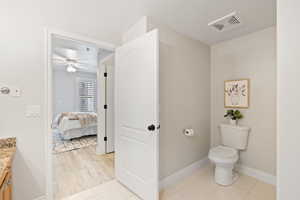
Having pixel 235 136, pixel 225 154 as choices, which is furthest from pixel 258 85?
pixel 225 154

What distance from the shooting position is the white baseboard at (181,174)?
2.00 metres

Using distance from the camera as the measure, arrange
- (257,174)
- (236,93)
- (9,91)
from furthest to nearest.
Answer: (236,93)
(257,174)
(9,91)

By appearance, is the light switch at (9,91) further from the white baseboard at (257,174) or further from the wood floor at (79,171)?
the white baseboard at (257,174)

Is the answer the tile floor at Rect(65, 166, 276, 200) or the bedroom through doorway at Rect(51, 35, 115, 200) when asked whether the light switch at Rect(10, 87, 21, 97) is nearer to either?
the bedroom through doorway at Rect(51, 35, 115, 200)

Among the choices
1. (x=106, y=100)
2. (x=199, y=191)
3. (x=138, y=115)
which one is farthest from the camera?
(x=106, y=100)

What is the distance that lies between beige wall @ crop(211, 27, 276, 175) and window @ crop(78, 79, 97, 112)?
594cm

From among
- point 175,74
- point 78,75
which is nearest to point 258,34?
point 175,74

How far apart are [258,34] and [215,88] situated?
1045 millimetres

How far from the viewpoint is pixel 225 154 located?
208cm

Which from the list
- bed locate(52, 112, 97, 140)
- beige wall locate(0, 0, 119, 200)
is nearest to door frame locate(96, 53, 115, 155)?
bed locate(52, 112, 97, 140)

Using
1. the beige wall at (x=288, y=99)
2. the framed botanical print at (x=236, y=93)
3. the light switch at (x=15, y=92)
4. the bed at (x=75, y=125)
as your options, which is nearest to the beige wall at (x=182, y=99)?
the framed botanical print at (x=236, y=93)

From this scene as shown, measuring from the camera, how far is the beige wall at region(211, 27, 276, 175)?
6.89ft

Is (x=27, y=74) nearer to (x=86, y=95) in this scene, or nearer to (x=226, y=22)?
(x=226, y=22)

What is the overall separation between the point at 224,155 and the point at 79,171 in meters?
2.38
